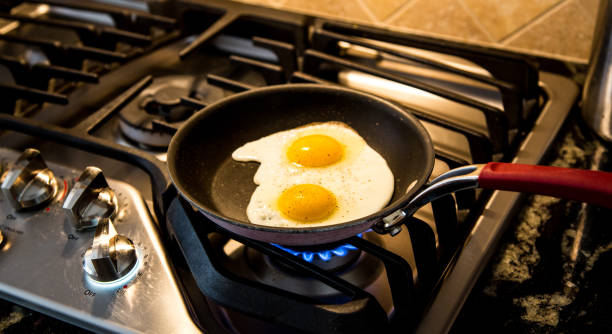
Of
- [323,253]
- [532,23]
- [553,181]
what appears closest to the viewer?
[553,181]

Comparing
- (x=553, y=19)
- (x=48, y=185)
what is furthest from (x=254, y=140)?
(x=553, y=19)

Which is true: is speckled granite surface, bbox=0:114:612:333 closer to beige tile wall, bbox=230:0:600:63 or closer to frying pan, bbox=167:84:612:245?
frying pan, bbox=167:84:612:245

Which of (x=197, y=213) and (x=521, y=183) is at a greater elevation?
(x=521, y=183)

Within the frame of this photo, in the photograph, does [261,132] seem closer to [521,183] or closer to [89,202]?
[89,202]

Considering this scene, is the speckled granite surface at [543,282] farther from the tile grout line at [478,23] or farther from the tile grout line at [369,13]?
Result: the tile grout line at [369,13]

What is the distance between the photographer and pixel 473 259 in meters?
0.55

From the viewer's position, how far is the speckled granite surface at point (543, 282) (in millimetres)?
520

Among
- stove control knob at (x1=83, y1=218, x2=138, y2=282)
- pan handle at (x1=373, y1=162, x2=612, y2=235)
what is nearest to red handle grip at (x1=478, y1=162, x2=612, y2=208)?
pan handle at (x1=373, y1=162, x2=612, y2=235)

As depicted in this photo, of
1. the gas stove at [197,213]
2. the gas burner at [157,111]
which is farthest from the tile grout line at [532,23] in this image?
the gas burner at [157,111]

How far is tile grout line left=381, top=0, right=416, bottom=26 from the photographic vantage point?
3.22 feet

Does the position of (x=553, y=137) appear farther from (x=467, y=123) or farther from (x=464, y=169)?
(x=464, y=169)

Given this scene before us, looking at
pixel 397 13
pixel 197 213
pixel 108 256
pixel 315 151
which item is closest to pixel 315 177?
pixel 315 151

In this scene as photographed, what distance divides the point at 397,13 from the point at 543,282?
62cm

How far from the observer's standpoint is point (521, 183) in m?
0.46
